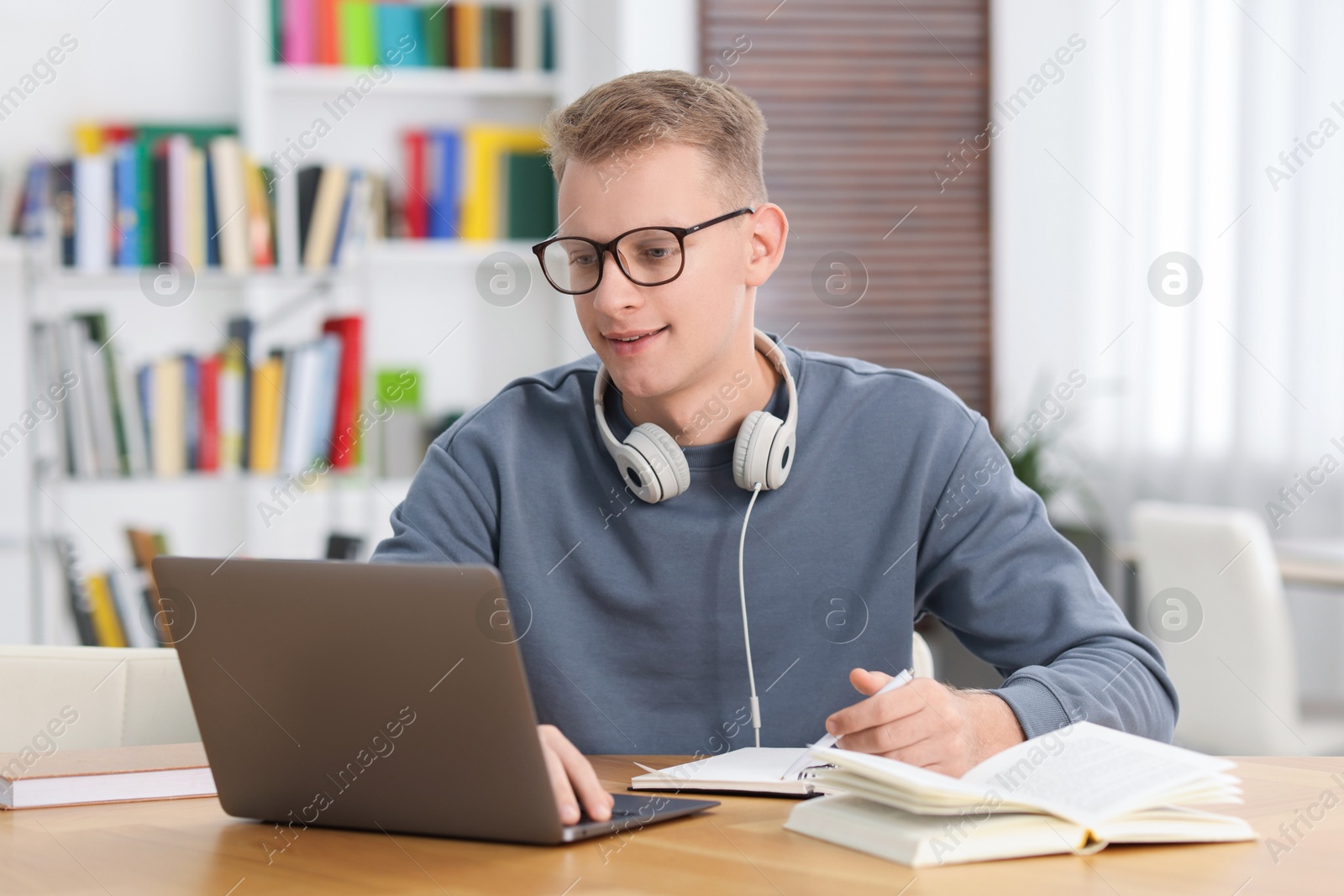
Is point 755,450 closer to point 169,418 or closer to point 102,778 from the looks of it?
point 102,778

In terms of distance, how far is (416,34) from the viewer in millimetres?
3656

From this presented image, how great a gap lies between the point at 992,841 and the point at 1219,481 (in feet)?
10.6

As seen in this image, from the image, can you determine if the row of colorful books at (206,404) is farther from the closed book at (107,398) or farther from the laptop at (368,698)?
the laptop at (368,698)

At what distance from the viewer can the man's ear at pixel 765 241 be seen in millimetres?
1511

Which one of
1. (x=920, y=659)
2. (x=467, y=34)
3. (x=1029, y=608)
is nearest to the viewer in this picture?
(x=1029, y=608)

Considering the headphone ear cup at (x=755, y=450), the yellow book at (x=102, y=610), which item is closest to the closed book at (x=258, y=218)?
the yellow book at (x=102, y=610)

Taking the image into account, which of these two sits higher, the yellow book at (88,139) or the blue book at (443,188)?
the yellow book at (88,139)

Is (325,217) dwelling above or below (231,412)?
above

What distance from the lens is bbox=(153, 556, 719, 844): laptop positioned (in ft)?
2.74

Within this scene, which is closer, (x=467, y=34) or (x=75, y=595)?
(x=75, y=595)

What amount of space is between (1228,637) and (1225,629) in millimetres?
16

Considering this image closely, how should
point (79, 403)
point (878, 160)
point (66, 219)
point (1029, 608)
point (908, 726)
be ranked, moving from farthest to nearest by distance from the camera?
point (878, 160) → point (66, 219) → point (79, 403) → point (1029, 608) → point (908, 726)

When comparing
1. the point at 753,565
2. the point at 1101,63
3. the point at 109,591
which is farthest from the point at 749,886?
the point at 1101,63

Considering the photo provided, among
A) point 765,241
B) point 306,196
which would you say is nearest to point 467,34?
point 306,196
